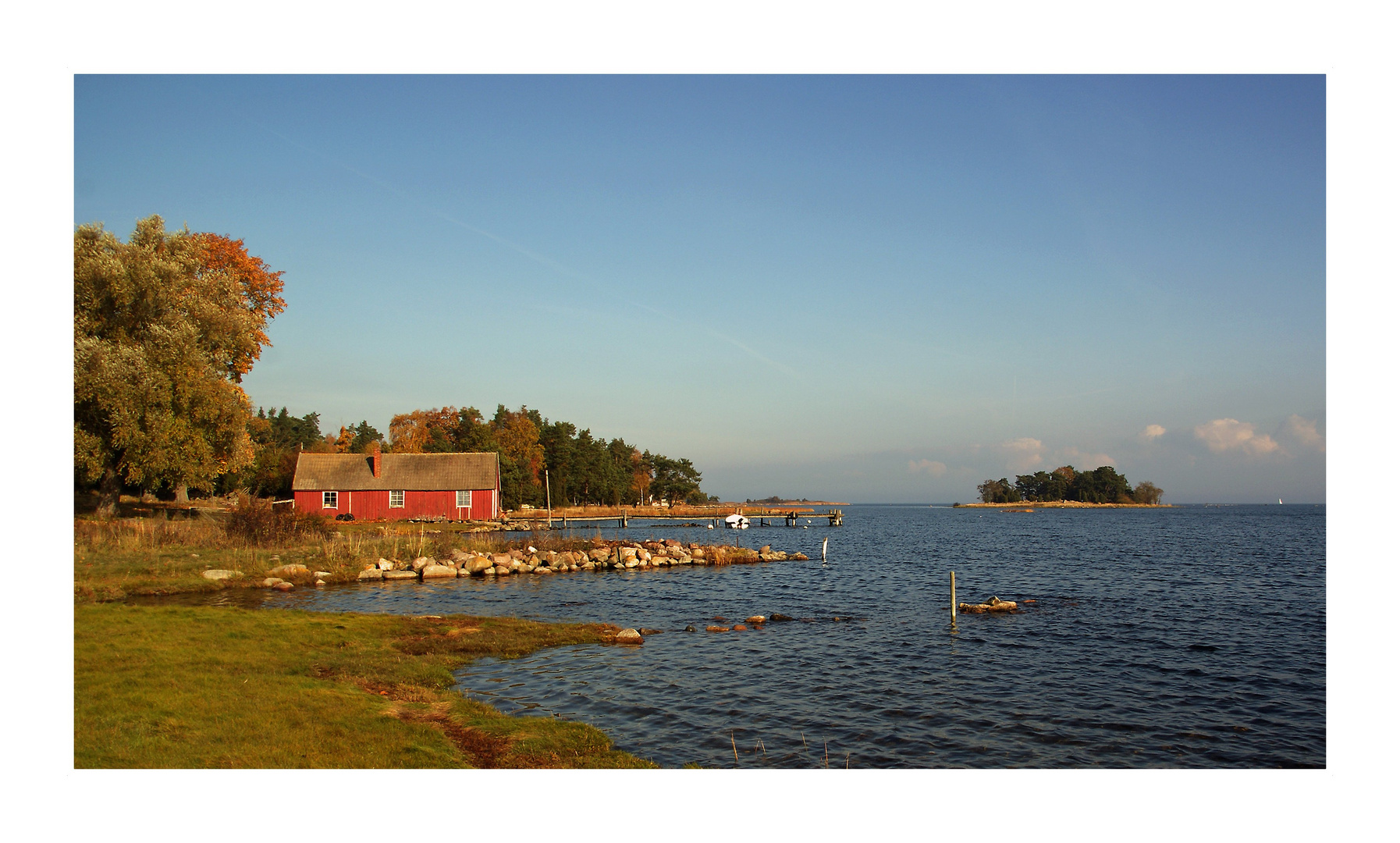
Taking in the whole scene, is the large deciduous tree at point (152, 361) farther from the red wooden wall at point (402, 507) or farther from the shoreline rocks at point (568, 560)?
the red wooden wall at point (402, 507)

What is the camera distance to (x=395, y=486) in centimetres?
6669

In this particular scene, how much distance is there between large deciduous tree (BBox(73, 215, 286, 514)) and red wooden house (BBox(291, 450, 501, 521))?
92.9 feet

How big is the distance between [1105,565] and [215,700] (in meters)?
50.0

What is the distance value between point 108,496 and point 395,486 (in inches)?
1176

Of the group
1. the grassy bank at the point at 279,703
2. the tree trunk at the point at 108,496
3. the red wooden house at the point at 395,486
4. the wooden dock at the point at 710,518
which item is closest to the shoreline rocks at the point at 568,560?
the tree trunk at the point at 108,496

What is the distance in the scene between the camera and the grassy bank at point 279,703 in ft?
32.9

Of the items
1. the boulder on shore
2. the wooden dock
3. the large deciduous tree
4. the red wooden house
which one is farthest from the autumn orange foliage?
the wooden dock

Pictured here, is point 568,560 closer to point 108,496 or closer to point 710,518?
point 108,496

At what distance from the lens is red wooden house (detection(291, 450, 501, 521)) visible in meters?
65.9

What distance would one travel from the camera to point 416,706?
1337cm
